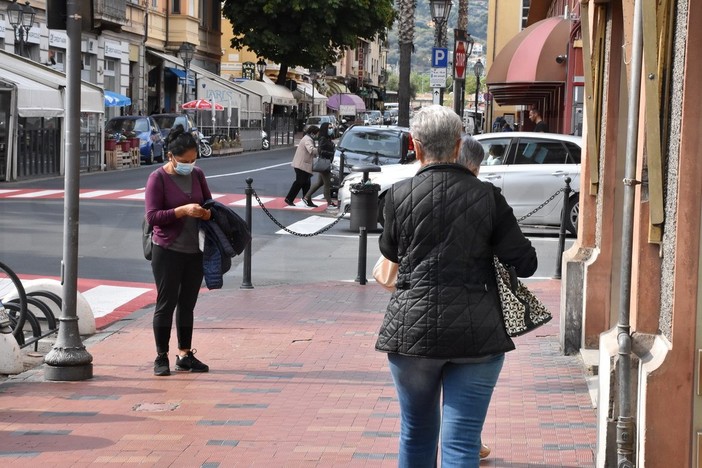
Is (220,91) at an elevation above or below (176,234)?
above

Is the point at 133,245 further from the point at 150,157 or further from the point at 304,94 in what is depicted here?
the point at 304,94

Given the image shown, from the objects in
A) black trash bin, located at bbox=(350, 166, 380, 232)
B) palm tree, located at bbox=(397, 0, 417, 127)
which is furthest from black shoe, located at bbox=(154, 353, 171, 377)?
palm tree, located at bbox=(397, 0, 417, 127)

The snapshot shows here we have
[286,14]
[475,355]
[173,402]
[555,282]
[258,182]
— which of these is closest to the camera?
[475,355]

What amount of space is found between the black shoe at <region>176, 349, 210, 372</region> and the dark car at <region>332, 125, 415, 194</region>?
1532 centimetres

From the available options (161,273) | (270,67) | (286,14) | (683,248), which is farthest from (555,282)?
(270,67)

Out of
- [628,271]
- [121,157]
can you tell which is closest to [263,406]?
[628,271]

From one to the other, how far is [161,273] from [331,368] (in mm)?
1375

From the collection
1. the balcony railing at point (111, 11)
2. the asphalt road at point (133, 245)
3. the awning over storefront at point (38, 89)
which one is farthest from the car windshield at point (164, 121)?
the asphalt road at point (133, 245)

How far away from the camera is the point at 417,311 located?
4297mm

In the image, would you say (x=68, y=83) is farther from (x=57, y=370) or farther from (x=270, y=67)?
(x=270, y=67)

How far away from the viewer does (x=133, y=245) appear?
54.6 ft

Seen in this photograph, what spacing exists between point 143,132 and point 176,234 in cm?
3094

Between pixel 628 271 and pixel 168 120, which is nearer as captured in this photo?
pixel 628 271

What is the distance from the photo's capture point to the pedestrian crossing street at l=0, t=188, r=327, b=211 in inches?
917
